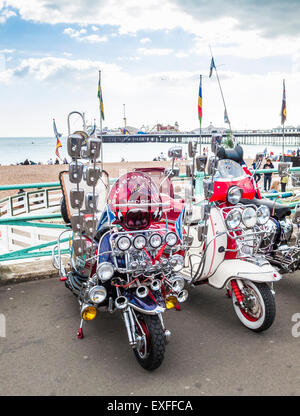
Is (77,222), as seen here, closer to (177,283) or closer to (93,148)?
(93,148)

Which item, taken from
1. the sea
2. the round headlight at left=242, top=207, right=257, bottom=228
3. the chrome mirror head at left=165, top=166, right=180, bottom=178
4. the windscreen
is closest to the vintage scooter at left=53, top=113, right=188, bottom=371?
the round headlight at left=242, top=207, right=257, bottom=228

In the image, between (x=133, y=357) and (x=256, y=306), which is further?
(x=256, y=306)

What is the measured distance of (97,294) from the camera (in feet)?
10.2

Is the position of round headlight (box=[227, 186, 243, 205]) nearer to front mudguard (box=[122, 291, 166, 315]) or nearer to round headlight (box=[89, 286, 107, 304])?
front mudguard (box=[122, 291, 166, 315])

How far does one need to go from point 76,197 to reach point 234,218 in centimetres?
149

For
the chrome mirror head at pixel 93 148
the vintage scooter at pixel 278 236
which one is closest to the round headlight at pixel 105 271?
the chrome mirror head at pixel 93 148

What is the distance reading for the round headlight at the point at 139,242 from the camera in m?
3.13

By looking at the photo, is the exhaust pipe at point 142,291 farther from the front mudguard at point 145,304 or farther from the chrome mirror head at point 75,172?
the chrome mirror head at point 75,172

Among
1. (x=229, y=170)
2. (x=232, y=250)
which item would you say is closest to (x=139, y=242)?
(x=232, y=250)

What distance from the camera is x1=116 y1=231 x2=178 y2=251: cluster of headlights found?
3.08 meters

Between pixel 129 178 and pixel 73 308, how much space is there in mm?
1657

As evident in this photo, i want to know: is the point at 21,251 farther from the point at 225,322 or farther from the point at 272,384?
the point at 272,384

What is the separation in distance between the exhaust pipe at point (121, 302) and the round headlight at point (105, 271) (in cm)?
21

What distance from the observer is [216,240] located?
3.94 metres
